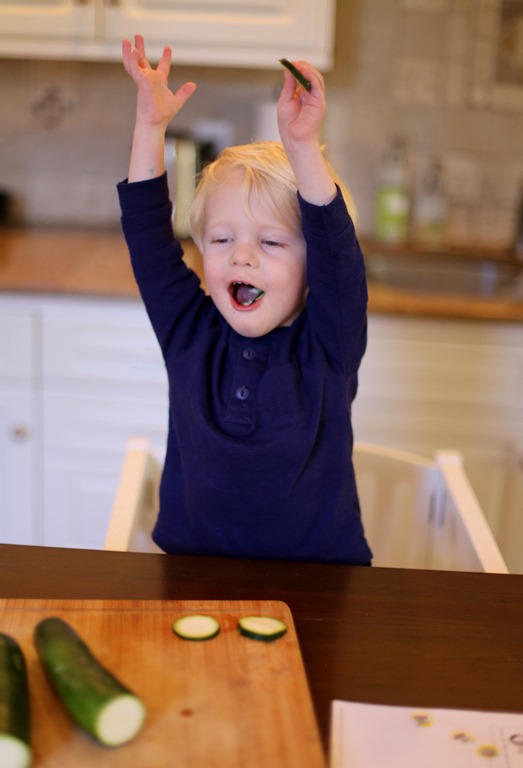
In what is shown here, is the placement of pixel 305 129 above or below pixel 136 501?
above

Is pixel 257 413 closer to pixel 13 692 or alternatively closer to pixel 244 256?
pixel 244 256

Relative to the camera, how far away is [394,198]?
8.09 feet

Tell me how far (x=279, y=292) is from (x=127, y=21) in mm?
1329

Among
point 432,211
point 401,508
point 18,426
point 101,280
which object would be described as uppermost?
point 432,211

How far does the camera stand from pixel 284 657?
79 centimetres

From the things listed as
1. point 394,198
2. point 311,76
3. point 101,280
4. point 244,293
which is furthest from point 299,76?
point 394,198

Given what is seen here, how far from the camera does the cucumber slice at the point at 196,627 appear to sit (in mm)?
807

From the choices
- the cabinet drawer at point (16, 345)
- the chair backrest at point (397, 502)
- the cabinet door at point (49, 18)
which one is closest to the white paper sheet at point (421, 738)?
the chair backrest at point (397, 502)

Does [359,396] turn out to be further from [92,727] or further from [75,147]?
[92,727]

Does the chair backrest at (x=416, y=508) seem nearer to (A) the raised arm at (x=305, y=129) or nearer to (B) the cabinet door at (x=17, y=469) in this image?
(A) the raised arm at (x=305, y=129)

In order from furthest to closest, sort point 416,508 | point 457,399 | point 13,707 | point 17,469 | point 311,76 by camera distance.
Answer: point 17,469
point 457,399
point 416,508
point 311,76
point 13,707

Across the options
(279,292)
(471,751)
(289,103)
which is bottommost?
(471,751)

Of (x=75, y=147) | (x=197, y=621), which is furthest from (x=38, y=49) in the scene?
(x=197, y=621)

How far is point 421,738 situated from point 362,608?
0.18m
